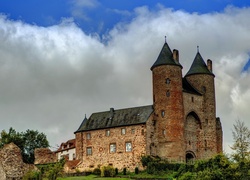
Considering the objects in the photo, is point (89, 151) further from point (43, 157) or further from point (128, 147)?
point (43, 157)

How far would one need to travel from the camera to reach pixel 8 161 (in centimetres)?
6506

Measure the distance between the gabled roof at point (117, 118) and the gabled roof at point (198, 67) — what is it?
29.2 feet

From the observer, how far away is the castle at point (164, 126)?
70750 mm

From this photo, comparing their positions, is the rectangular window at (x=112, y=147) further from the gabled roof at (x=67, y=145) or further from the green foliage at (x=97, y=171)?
the gabled roof at (x=67, y=145)

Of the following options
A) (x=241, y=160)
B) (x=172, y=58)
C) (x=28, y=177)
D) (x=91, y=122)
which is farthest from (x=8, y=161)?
(x=241, y=160)

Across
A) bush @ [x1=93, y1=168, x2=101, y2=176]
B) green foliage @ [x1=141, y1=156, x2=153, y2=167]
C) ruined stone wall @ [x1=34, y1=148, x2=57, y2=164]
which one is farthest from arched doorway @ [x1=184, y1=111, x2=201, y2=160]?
ruined stone wall @ [x1=34, y1=148, x2=57, y2=164]

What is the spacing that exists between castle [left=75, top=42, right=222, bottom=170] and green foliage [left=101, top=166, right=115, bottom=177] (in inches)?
118

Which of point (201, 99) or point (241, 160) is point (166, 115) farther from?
point (241, 160)

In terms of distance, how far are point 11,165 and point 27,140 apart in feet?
84.8

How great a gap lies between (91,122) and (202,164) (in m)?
30.4

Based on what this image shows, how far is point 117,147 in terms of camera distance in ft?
240

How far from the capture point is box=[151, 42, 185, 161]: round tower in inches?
2761

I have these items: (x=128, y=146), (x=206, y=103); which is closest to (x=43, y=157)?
(x=128, y=146)

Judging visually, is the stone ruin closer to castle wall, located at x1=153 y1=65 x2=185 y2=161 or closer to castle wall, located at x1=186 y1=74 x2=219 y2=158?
castle wall, located at x1=153 y1=65 x2=185 y2=161
